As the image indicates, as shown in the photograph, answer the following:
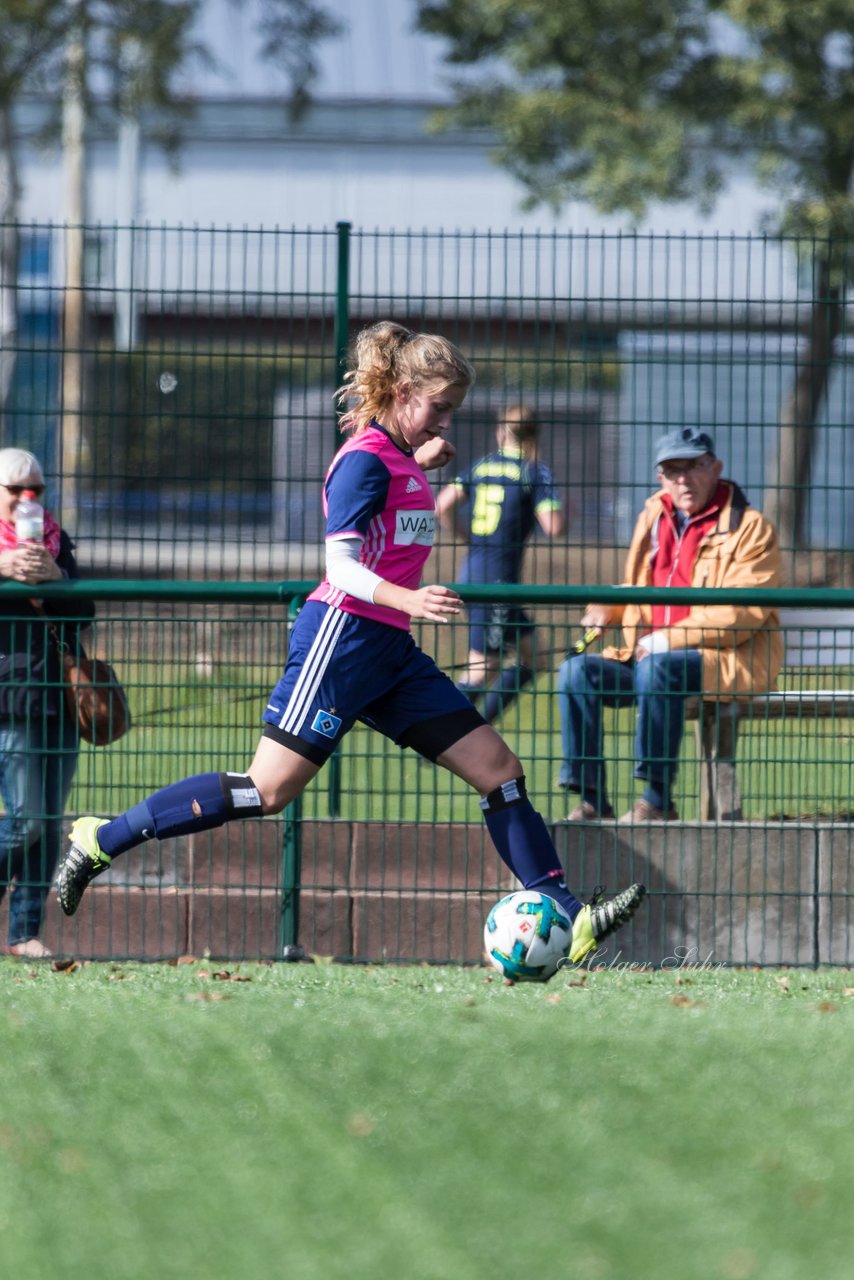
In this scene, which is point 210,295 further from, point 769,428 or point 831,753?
point 831,753

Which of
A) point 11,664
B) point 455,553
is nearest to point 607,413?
point 455,553

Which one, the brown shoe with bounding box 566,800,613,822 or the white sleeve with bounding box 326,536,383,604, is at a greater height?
the white sleeve with bounding box 326,536,383,604

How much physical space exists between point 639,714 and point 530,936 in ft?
4.66

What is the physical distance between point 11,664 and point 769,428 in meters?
3.83

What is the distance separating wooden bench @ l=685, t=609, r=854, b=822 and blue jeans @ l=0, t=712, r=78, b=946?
90.6 inches

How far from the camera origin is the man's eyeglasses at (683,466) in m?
8.09

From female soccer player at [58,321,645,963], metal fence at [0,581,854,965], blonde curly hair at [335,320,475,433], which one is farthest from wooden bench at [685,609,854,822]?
blonde curly hair at [335,320,475,433]

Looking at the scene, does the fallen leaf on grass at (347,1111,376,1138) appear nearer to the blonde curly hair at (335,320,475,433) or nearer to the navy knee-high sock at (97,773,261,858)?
the navy knee-high sock at (97,773,261,858)

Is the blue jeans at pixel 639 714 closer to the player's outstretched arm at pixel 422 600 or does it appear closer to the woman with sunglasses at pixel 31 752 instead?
the player's outstretched arm at pixel 422 600

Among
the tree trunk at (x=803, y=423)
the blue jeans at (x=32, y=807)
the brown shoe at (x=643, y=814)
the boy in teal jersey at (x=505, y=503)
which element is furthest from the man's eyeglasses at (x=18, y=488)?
the tree trunk at (x=803, y=423)

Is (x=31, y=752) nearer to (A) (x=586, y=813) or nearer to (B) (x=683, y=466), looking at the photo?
(A) (x=586, y=813)

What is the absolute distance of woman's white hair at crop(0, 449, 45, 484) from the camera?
725 centimetres

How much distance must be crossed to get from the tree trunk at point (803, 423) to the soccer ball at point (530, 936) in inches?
132

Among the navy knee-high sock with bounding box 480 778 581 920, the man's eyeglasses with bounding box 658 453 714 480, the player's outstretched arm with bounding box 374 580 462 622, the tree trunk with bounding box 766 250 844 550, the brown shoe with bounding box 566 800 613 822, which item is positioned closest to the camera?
the player's outstretched arm with bounding box 374 580 462 622
